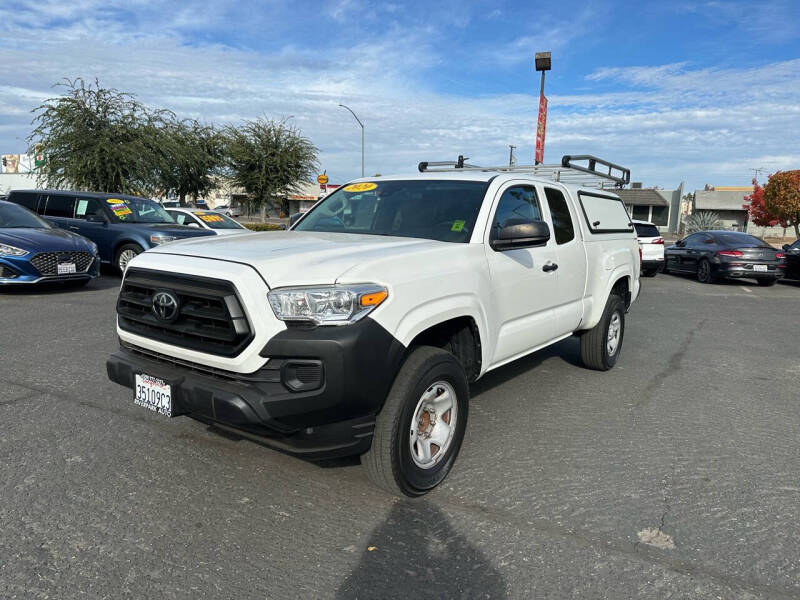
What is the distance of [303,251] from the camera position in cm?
335

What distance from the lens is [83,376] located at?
536 cm

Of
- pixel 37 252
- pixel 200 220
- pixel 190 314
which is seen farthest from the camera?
pixel 200 220

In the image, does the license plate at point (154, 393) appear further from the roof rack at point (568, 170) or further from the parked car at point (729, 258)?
the parked car at point (729, 258)

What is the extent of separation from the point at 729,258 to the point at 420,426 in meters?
14.1

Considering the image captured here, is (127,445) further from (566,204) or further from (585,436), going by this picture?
(566,204)

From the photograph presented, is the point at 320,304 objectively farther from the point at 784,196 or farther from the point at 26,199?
the point at 784,196

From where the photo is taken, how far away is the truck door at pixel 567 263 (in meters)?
4.98

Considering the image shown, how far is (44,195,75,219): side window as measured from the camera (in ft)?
41.5

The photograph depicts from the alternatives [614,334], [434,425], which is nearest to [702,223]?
[614,334]

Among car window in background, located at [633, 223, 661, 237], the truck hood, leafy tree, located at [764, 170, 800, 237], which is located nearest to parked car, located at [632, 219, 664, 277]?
car window in background, located at [633, 223, 661, 237]

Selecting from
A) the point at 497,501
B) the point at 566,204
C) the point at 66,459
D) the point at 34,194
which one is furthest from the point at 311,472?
the point at 34,194

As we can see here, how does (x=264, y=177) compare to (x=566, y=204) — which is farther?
(x=264, y=177)

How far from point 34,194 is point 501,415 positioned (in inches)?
483

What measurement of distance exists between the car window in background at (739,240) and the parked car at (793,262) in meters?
0.60
